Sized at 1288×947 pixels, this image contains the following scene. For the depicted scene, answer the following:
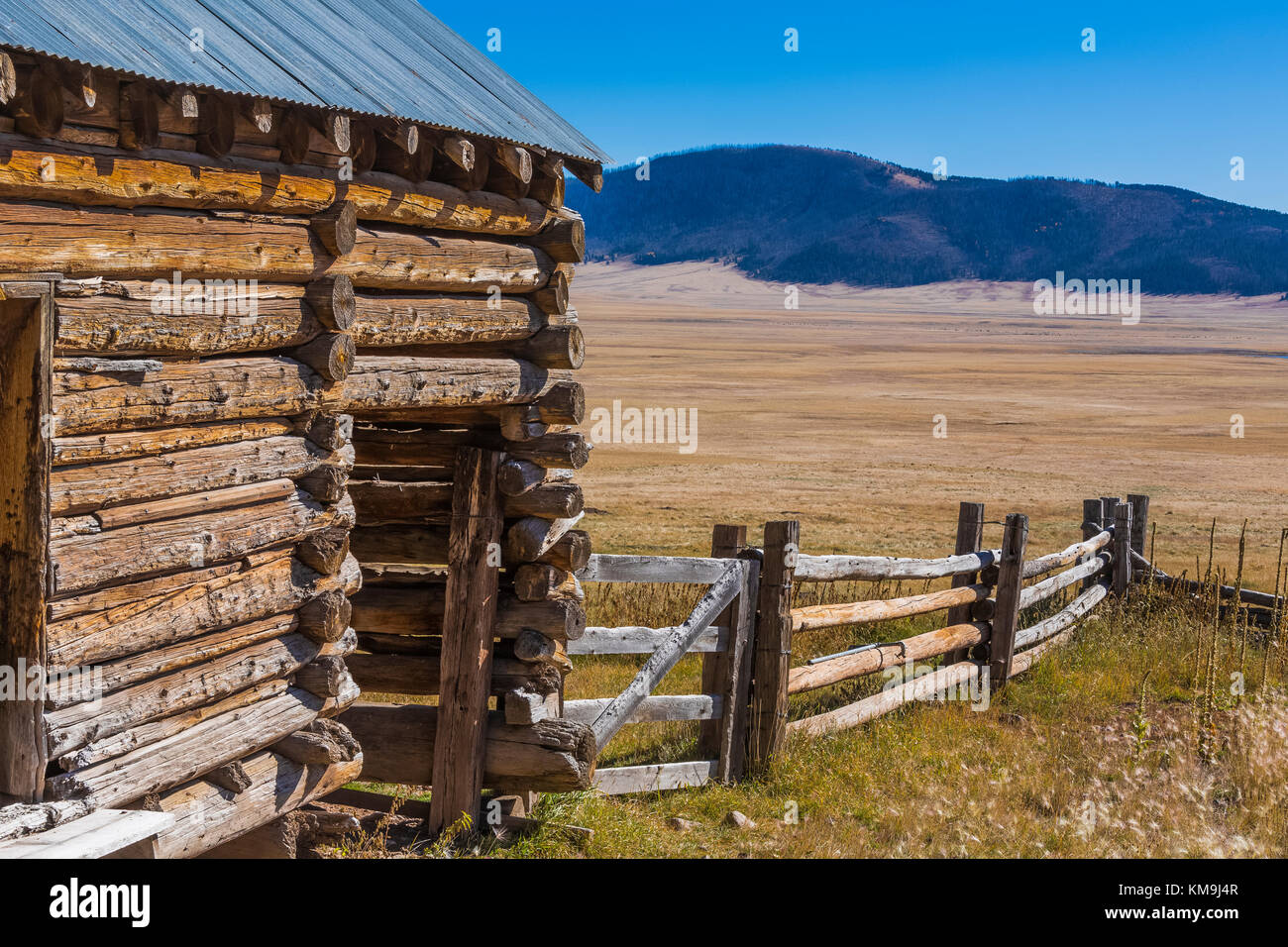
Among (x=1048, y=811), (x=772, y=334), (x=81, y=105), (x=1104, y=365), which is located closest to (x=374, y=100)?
(x=81, y=105)

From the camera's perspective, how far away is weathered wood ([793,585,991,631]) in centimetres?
763

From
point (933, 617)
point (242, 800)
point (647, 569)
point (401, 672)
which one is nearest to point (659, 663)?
point (647, 569)

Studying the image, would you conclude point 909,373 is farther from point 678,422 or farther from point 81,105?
point 81,105

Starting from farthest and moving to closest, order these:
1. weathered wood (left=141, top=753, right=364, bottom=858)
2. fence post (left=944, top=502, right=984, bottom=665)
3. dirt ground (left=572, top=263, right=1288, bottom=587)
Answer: dirt ground (left=572, top=263, right=1288, bottom=587), fence post (left=944, top=502, right=984, bottom=665), weathered wood (left=141, top=753, right=364, bottom=858)

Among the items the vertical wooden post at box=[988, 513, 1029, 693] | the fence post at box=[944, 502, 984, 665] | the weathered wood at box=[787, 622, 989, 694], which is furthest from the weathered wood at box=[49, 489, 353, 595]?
the vertical wooden post at box=[988, 513, 1029, 693]

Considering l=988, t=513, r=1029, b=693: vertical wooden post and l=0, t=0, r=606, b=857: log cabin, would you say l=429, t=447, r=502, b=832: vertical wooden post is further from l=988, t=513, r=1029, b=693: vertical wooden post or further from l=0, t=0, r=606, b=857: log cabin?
l=988, t=513, r=1029, b=693: vertical wooden post

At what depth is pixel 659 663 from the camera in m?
6.99

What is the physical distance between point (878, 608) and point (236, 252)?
5208mm

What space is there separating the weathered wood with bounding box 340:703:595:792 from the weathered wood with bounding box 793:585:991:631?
5.65 ft

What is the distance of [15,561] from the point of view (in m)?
4.02

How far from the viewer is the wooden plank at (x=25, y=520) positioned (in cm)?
393

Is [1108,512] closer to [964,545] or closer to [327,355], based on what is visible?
[964,545]
